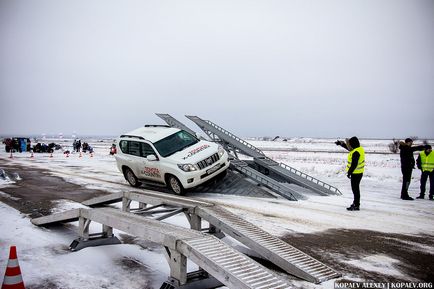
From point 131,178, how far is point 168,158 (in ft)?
7.63

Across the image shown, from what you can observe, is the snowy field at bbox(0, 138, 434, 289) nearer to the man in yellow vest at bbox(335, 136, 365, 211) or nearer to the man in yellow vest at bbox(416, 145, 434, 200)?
the man in yellow vest at bbox(335, 136, 365, 211)

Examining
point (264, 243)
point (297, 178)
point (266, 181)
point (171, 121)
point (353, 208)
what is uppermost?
point (171, 121)

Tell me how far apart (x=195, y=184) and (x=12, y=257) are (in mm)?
6597

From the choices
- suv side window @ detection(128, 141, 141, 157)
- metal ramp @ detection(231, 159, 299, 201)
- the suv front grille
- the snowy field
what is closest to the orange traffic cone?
the snowy field

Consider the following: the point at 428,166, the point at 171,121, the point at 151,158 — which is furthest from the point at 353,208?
the point at 171,121

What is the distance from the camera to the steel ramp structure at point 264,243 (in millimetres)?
3821

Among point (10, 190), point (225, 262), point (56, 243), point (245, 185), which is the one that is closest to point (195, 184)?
point (245, 185)

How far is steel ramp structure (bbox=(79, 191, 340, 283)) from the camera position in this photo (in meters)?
3.82

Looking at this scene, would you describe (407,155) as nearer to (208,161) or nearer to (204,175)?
(208,161)

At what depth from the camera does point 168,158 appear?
9703 millimetres

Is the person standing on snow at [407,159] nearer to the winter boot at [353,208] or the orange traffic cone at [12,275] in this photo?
the winter boot at [353,208]

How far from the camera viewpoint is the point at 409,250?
491 centimetres

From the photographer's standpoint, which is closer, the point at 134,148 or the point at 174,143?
the point at 174,143

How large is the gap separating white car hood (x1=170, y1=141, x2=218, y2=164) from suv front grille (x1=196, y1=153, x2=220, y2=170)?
0.10 meters
